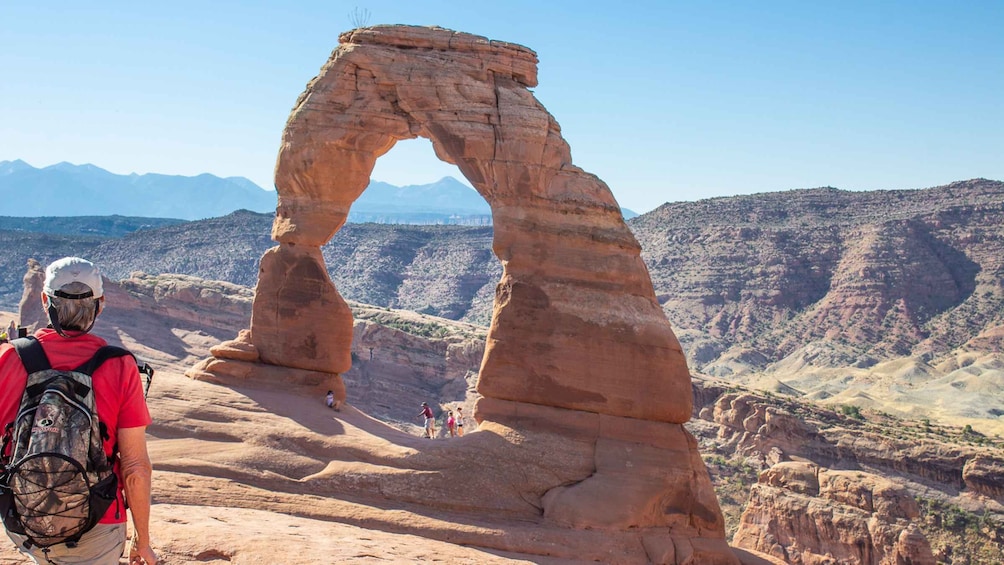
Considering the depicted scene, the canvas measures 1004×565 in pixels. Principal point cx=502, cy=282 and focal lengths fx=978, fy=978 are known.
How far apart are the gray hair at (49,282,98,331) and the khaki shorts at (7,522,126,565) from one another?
1.23 meters

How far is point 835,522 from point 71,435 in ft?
71.3

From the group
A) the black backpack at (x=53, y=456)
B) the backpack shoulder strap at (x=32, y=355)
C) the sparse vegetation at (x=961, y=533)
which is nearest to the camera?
the black backpack at (x=53, y=456)

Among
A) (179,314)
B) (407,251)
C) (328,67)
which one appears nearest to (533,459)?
(328,67)

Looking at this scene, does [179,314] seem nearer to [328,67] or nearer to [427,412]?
[427,412]

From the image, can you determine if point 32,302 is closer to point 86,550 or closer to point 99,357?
point 86,550

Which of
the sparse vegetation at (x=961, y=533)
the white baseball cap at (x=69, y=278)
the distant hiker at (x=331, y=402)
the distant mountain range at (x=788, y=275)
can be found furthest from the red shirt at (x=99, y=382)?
the distant mountain range at (x=788, y=275)

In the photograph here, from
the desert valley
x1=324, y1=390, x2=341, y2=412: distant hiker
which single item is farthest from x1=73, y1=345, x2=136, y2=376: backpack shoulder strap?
x1=324, y1=390, x2=341, y2=412: distant hiker

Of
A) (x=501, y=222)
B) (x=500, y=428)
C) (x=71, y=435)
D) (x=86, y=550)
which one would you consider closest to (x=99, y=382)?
(x=71, y=435)

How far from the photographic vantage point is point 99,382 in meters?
5.80

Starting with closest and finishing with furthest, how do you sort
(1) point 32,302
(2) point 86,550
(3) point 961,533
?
(2) point 86,550, (3) point 961,533, (1) point 32,302

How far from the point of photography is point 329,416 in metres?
19.7

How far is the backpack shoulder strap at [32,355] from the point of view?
5.73 m

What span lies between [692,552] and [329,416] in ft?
24.7

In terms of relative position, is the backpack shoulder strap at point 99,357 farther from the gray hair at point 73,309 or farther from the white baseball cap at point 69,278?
the white baseball cap at point 69,278
